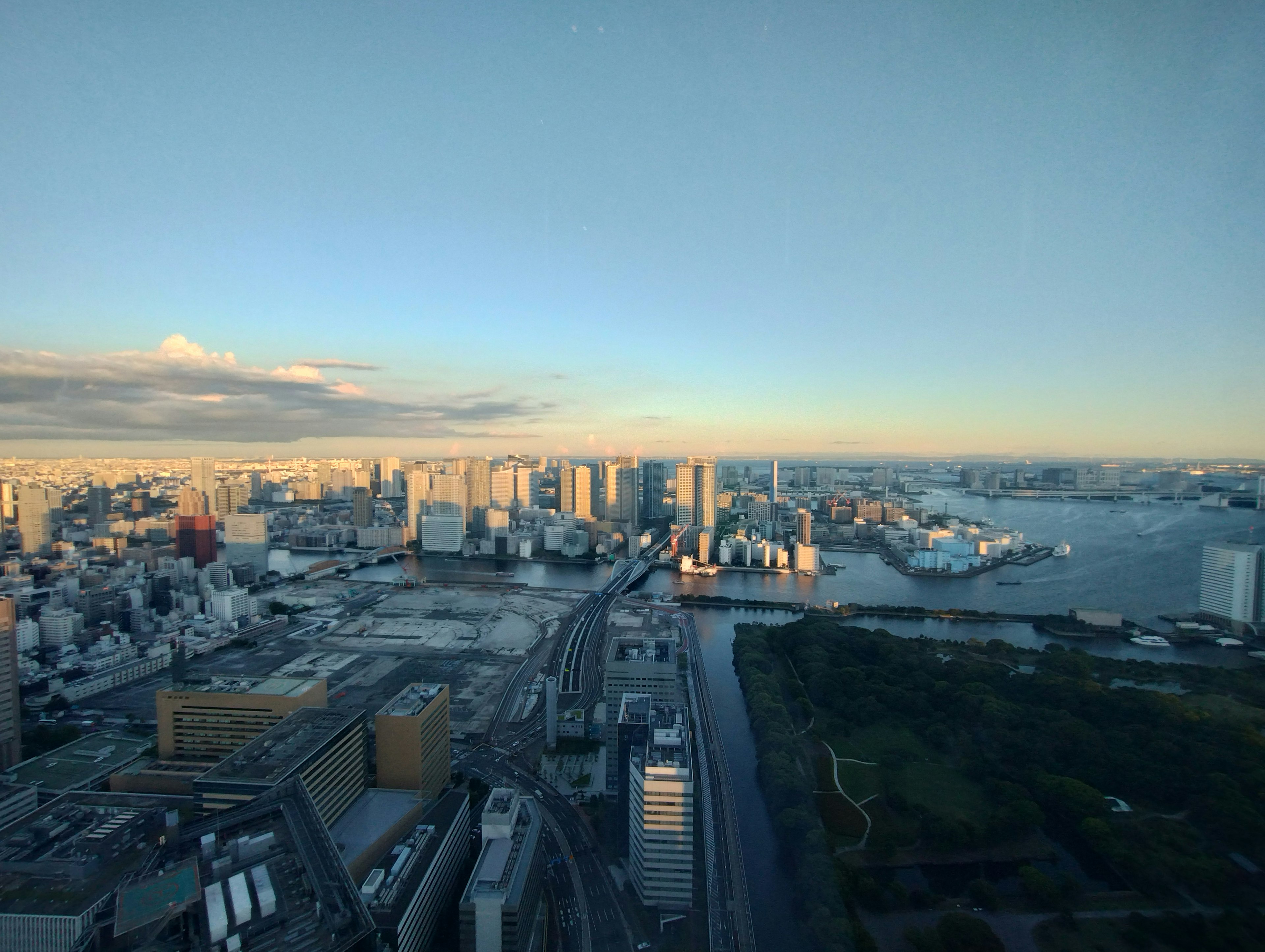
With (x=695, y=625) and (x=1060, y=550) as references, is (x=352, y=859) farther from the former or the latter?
(x=1060, y=550)

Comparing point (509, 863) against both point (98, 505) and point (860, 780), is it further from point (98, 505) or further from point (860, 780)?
point (98, 505)

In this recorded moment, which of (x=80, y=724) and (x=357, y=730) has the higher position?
(x=357, y=730)

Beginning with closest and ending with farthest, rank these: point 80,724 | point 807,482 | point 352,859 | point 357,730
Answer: point 352,859, point 357,730, point 80,724, point 807,482

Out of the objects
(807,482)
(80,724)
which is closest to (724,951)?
(80,724)

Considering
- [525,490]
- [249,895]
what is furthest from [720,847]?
[525,490]

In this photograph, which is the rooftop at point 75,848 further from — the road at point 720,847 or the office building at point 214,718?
the road at point 720,847

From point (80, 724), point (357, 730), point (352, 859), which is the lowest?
point (80, 724)

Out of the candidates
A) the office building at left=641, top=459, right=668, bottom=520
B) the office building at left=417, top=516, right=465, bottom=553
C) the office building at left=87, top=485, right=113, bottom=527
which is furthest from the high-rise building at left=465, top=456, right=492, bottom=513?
the office building at left=87, top=485, right=113, bottom=527
